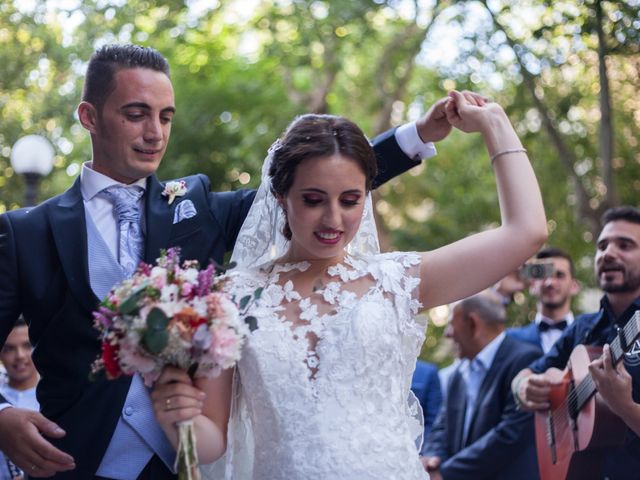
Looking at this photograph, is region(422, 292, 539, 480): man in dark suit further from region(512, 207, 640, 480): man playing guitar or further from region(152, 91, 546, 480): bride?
region(152, 91, 546, 480): bride

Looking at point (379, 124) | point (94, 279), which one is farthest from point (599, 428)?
point (379, 124)

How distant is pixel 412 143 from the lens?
14.0 ft

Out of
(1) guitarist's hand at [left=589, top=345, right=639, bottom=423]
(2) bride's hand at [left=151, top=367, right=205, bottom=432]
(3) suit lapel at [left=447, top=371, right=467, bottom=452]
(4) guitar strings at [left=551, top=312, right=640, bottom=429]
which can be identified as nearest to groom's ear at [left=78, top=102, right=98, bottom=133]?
(2) bride's hand at [left=151, top=367, right=205, bottom=432]

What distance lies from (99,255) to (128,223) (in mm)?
194

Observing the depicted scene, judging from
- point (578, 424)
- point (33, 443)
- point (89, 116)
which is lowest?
point (578, 424)

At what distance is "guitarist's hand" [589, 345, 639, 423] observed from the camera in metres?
4.99

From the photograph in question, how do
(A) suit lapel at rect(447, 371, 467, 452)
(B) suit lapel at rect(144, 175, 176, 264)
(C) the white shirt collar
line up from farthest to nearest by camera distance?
(A) suit lapel at rect(447, 371, 467, 452), (C) the white shirt collar, (B) suit lapel at rect(144, 175, 176, 264)

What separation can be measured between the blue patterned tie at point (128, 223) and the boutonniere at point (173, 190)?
0.33 ft

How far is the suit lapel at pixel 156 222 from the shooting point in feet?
12.7

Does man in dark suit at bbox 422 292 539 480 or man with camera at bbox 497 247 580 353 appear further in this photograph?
man with camera at bbox 497 247 580 353

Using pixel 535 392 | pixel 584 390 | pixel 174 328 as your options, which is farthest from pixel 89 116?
pixel 535 392

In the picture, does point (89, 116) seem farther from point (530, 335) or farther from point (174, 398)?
point (530, 335)

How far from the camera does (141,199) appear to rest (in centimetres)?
405

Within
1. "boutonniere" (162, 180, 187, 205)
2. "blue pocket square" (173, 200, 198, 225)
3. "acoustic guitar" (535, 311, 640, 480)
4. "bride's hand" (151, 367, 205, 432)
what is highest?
"boutonniere" (162, 180, 187, 205)
